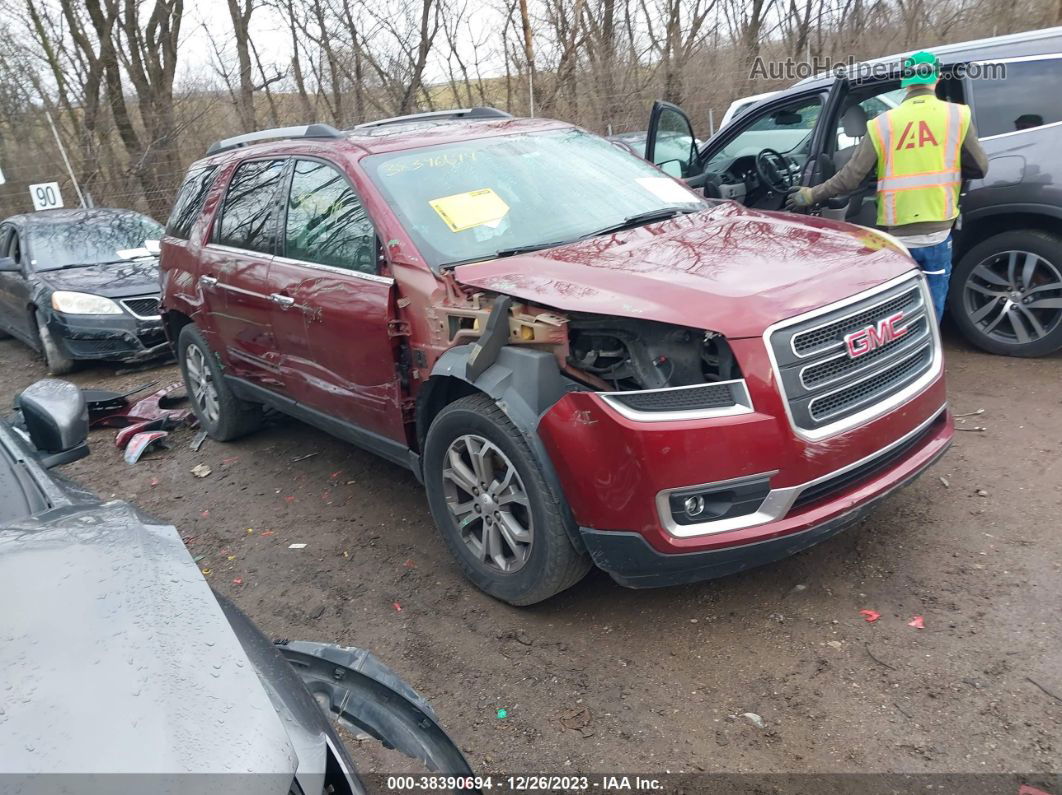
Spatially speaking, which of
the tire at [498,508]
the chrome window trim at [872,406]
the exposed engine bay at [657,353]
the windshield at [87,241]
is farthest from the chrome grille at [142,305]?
the chrome window trim at [872,406]

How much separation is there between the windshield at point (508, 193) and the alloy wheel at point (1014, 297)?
7.51ft

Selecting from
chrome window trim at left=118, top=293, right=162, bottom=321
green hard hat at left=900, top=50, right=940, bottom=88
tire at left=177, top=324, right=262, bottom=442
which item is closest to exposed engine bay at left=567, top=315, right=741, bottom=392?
green hard hat at left=900, top=50, right=940, bottom=88

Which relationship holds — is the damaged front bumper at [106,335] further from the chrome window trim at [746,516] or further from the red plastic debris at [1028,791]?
the red plastic debris at [1028,791]

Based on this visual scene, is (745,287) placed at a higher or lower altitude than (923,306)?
higher

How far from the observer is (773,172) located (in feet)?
19.0

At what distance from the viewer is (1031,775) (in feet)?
7.41

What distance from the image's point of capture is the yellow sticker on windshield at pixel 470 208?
361 cm

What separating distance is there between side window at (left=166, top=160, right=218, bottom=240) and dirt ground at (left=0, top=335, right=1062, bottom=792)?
2.25 metres

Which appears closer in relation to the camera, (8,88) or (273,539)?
(273,539)

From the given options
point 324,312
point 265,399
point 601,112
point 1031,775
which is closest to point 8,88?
point 601,112

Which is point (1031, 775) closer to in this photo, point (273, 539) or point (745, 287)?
point (745, 287)

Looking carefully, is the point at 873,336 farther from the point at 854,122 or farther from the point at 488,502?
the point at 854,122

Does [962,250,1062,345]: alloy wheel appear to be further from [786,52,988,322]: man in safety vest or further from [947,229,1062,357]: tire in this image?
[786,52,988,322]: man in safety vest

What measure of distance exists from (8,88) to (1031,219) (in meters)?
18.1
